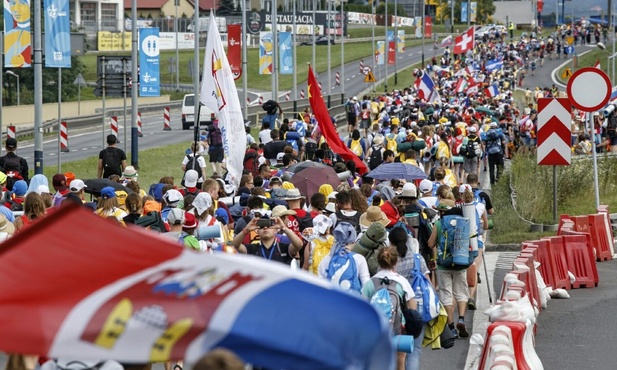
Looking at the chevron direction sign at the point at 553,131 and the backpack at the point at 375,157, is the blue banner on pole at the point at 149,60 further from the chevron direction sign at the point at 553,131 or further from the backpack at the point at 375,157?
the chevron direction sign at the point at 553,131

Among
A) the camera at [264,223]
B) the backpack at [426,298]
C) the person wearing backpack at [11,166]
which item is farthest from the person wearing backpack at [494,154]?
the backpack at [426,298]

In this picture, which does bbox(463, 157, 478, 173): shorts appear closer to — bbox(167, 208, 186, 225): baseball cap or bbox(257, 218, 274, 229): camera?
bbox(257, 218, 274, 229): camera

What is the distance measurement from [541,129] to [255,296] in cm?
1690

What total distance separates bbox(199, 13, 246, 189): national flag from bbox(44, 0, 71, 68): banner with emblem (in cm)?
963

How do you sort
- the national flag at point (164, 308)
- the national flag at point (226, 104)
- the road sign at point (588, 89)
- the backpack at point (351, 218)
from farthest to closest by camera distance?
the road sign at point (588, 89), the national flag at point (226, 104), the backpack at point (351, 218), the national flag at point (164, 308)

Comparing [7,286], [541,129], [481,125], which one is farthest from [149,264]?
[481,125]

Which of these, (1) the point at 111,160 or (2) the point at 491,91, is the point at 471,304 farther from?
(2) the point at 491,91

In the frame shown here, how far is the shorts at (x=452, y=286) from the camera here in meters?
13.7

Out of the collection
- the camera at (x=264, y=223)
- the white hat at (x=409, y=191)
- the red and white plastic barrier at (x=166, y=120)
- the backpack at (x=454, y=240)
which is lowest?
the red and white plastic barrier at (x=166, y=120)

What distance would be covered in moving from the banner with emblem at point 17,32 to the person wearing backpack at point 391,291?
18.1 metres

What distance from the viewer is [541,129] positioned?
20.5m

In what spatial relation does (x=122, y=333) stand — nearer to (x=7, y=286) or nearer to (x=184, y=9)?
(x=7, y=286)

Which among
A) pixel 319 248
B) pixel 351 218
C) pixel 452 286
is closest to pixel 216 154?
pixel 452 286

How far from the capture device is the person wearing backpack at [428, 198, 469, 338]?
534 inches
